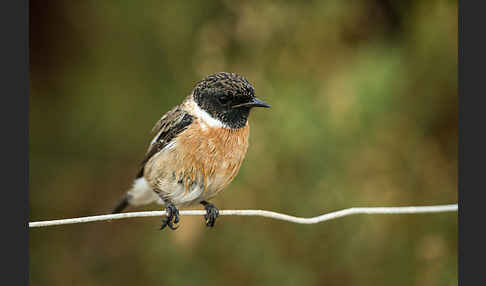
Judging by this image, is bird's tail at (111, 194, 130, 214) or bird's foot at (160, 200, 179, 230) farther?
bird's tail at (111, 194, 130, 214)

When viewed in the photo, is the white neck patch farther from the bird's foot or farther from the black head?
the bird's foot

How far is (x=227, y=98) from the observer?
2416 mm

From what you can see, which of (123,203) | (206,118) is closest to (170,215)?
(206,118)

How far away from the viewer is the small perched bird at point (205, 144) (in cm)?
242

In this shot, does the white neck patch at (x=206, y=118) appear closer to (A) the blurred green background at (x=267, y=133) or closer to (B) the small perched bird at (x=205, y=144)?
(B) the small perched bird at (x=205, y=144)

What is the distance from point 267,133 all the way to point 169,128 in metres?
1.21

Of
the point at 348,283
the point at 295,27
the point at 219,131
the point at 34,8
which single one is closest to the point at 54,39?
the point at 34,8

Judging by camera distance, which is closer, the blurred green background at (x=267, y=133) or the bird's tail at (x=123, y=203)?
the bird's tail at (x=123, y=203)

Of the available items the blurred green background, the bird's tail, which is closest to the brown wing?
the bird's tail

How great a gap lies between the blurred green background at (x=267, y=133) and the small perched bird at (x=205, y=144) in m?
1.05

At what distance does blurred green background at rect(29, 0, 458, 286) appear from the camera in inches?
141

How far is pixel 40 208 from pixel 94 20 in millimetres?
1462

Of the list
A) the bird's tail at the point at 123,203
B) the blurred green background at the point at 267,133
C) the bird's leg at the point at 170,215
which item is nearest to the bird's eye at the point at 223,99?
the bird's leg at the point at 170,215

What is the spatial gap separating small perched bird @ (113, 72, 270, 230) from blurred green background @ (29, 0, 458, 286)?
3.44 ft
